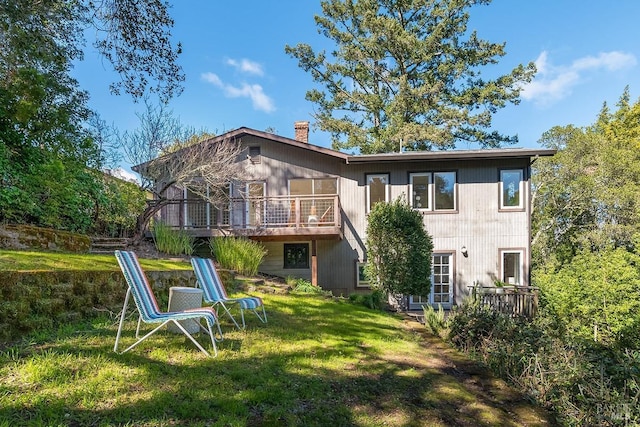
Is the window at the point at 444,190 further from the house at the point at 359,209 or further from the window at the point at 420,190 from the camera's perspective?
the window at the point at 420,190

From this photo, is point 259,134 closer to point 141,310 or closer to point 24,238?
point 24,238

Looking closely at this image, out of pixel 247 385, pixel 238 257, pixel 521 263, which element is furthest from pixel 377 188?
pixel 247 385

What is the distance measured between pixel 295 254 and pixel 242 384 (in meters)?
10.0

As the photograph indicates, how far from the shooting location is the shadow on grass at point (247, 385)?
268cm

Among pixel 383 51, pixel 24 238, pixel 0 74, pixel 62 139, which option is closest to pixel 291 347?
pixel 24 238

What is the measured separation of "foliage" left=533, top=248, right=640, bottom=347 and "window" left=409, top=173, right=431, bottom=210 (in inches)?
258

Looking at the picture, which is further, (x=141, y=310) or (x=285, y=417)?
(x=141, y=310)

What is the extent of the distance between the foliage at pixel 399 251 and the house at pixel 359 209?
80.8 inches

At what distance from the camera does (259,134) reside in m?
13.1

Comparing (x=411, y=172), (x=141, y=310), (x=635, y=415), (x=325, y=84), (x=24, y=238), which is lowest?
(x=635, y=415)

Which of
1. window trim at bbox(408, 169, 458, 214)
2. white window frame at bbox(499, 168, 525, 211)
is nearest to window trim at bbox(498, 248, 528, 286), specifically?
white window frame at bbox(499, 168, 525, 211)

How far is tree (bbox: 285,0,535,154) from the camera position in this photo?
20.4 m

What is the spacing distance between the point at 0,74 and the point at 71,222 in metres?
3.52

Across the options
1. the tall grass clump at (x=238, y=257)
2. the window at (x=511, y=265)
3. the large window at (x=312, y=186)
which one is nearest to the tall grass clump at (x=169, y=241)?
the tall grass clump at (x=238, y=257)
